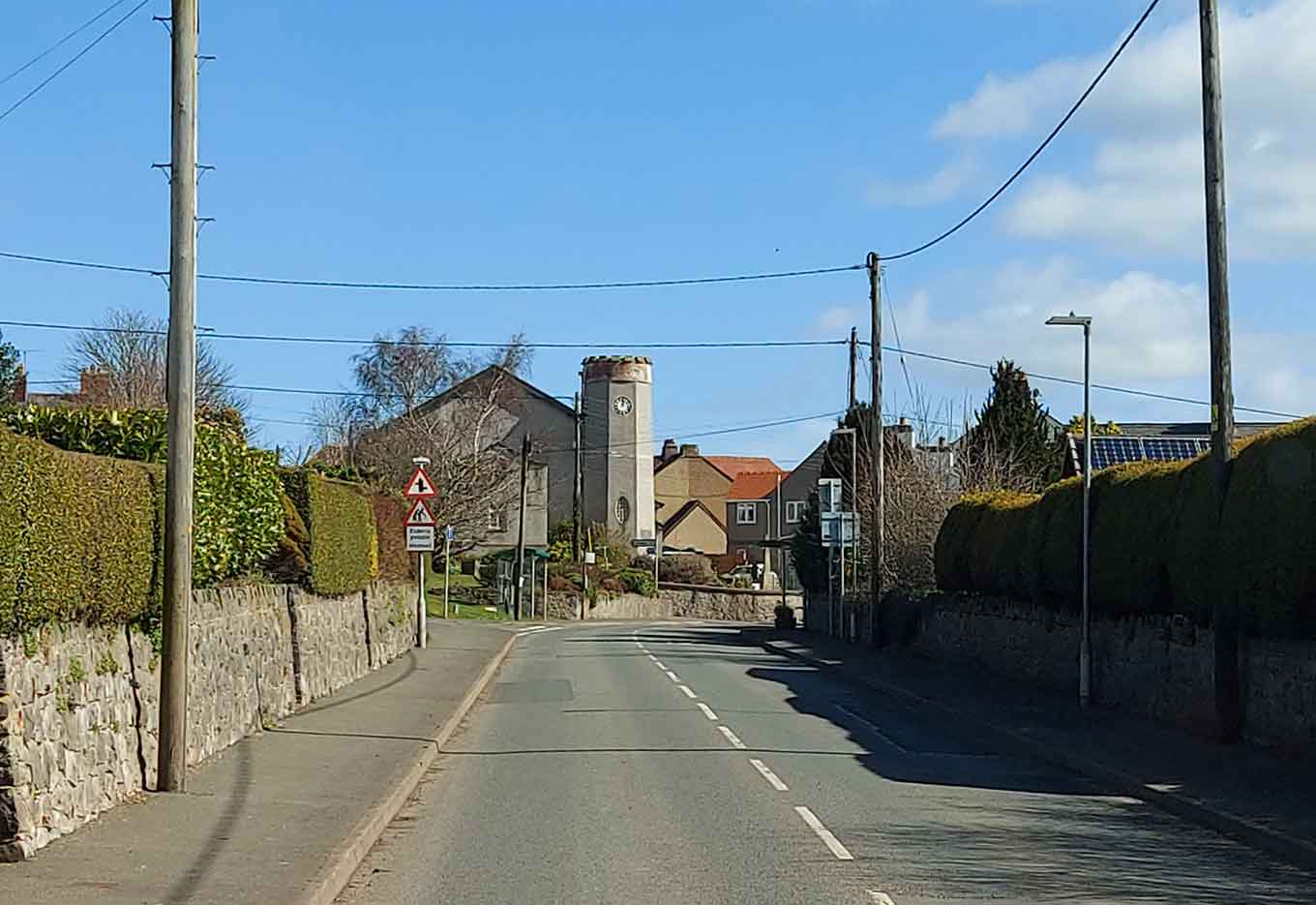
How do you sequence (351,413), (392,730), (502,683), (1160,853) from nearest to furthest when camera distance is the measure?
(1160,853)
(392,730)
(502,683)
(351,413)

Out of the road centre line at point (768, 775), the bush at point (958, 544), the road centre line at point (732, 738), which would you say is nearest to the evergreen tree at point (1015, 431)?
the bush at point (958, 544)

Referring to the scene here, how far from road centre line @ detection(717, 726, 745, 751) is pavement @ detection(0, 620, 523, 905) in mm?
3573

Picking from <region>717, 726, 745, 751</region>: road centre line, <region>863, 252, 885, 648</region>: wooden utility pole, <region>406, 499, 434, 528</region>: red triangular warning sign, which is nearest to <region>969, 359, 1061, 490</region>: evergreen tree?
<region>863, 252, 885, 648</region>: wooden utility pole

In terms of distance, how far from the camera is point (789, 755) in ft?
61.7

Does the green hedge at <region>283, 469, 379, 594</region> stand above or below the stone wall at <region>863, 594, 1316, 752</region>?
above

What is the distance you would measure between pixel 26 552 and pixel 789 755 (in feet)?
33.5

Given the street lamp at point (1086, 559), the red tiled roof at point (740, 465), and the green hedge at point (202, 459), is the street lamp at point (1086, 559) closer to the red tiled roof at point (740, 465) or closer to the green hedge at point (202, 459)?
the green hedge at point (202, 459)

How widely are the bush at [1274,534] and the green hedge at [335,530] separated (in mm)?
11938

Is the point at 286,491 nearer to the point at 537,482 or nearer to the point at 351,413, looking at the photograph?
the point at 351,413

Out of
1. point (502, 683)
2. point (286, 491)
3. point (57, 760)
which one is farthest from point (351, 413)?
point (57, 760)

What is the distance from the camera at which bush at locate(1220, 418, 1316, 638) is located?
16.7 metres

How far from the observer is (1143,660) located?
22.2 meters

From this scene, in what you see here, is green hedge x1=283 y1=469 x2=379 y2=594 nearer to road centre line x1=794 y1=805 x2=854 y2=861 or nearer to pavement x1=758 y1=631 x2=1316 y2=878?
pavement x1=758 y1=631 x2=1316 y2=878

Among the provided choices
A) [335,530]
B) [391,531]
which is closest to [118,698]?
[335,530]
